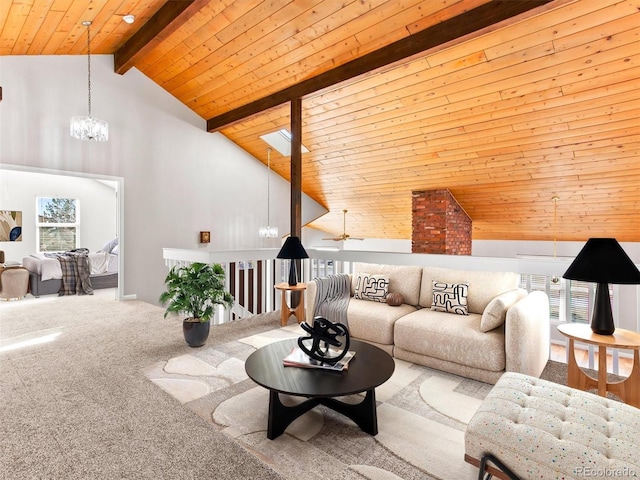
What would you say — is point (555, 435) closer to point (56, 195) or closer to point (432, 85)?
point (432, 85)

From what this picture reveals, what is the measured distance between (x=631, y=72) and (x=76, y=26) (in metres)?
6.05

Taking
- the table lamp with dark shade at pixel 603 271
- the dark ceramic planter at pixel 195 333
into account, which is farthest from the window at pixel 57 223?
the table lamp with dark shade at pixel 603 271

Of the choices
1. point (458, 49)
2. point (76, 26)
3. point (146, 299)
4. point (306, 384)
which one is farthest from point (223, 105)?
point (306, 384)

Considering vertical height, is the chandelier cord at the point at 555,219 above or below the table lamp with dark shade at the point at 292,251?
above

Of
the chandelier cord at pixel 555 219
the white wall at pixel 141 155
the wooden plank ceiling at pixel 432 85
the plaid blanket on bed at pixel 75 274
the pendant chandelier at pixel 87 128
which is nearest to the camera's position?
the wooden plank ceiling at pixel 432 85

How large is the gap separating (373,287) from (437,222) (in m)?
3.11

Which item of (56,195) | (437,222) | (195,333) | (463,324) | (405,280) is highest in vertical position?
(56,195)

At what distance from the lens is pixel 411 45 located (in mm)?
3760

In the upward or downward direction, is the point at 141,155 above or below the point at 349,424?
above

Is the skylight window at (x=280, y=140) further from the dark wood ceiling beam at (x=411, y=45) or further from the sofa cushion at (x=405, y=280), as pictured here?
the sofa cushion at (x=405, y=280)

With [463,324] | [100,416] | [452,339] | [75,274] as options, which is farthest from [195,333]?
[75,274]

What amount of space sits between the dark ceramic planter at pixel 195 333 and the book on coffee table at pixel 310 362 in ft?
4.90

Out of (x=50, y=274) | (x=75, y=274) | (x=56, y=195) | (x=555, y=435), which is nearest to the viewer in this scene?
Result: (x=555, y=435)

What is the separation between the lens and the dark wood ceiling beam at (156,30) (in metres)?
3.85
